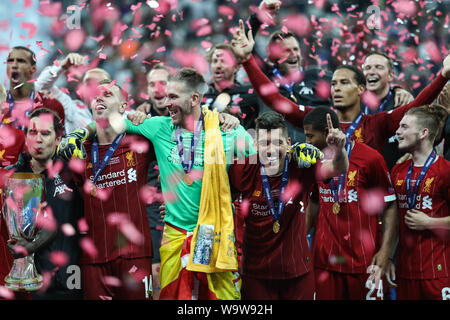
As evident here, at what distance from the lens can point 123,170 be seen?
4926 mm

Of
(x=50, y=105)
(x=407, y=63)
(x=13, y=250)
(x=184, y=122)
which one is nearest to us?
(x=13, y=250)

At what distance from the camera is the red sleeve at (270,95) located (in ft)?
17.2

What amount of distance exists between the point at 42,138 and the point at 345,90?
101 inches

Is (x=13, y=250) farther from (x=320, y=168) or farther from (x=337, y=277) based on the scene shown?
(x=337, y=277)

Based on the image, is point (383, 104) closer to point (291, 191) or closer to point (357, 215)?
point (357, 215)

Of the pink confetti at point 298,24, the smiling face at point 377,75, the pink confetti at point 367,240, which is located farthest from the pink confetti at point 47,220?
the pink confetti at point 298,24

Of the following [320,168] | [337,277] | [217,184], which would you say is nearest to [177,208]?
[217,184]

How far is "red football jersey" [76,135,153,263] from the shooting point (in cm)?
486

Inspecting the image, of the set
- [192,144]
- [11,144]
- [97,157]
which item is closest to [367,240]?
[192,144]

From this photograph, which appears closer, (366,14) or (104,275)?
(104,275)

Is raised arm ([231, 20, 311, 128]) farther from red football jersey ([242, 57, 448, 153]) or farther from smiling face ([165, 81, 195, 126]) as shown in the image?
smiling face ([165, 81, 195, 126])

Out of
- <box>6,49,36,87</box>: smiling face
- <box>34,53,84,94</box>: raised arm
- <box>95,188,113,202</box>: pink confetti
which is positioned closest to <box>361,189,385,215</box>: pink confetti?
<box>95,188,113,202</box>: pink confetti

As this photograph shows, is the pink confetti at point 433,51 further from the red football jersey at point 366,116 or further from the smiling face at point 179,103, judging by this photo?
the smiling face at point 179,103

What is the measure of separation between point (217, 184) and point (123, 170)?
80 centimetres
